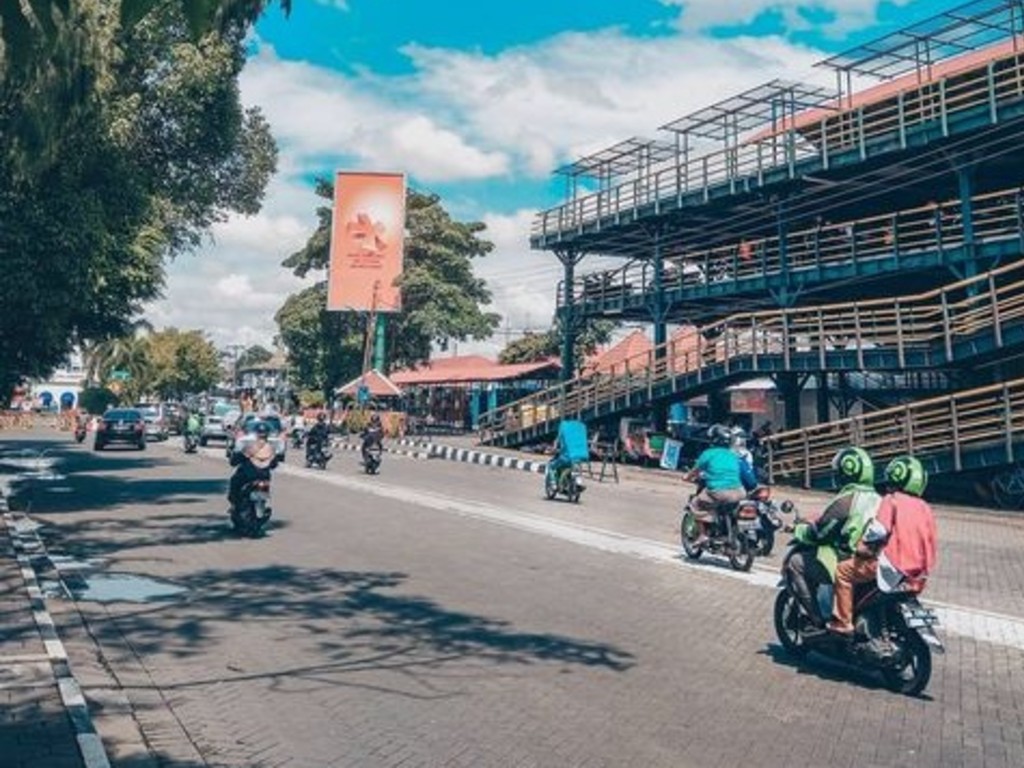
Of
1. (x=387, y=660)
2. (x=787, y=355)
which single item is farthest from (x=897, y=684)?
(x=787, y=355)

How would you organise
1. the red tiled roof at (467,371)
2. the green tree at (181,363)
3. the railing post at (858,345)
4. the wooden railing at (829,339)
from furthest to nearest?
the green tree at (181,363), the red tiled roof at (467,371), the railing post at (858,345), the wooden railing at (829,339)

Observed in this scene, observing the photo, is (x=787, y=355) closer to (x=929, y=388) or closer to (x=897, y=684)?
(x=929, y=388)

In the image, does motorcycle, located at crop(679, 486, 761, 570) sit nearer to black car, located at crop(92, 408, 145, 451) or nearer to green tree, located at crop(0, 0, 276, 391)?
green tree, located at crop(0, 0, 276, 391)

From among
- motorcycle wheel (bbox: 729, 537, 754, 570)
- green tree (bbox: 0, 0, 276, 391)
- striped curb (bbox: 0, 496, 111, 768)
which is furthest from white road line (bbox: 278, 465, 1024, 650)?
striped curb (bbox: 0, 496, 111, 768)

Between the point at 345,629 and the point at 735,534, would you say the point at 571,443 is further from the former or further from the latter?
the point at 345,629

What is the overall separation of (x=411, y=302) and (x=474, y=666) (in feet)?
135

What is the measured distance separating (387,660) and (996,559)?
9.28 metres

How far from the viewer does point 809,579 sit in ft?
21.8

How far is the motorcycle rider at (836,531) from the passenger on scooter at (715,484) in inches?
144

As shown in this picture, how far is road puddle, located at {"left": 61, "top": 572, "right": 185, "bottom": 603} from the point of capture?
8391 millimetres

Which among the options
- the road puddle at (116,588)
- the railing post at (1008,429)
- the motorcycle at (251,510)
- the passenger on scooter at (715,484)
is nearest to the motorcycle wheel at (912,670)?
the passenger on scooter at (715,484)

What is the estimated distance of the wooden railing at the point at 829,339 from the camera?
2014 centimetres

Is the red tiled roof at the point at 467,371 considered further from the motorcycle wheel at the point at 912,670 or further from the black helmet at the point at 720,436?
the motorcycle wheel at the point at 912,670

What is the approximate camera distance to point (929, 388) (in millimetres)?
29875
